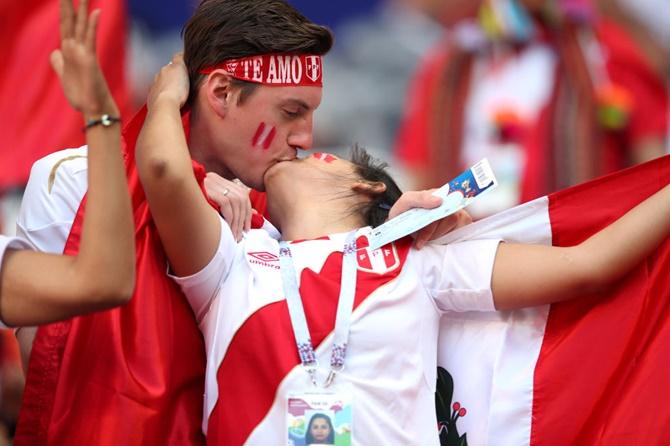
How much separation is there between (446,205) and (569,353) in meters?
0.48

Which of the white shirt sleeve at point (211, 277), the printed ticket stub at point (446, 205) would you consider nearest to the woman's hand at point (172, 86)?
the white shirt sleeve at point (211, 277)

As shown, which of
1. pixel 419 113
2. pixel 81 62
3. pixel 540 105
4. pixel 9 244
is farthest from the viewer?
pixel 419 113

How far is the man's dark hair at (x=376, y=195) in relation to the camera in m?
3.02

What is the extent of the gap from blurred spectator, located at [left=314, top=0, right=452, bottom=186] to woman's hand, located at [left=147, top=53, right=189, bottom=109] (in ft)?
14.6

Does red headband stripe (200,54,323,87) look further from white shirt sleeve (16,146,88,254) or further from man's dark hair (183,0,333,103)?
white shirt sleeve (16,146,88,254)

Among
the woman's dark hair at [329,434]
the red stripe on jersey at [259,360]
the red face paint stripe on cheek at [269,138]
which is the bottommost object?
the woman's dark hair at [329,434]

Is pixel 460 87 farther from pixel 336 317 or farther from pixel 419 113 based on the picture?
pixel 336 317

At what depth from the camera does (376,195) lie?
3.05m

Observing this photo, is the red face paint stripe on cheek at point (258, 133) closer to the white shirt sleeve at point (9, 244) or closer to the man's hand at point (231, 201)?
the man's hand at point (231, 201)

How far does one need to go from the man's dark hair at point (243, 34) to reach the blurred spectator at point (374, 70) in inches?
172

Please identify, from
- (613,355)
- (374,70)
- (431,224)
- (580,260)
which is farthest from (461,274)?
(374,70)

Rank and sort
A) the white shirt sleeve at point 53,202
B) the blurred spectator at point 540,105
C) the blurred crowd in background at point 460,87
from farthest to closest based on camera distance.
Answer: the blurred spectator at point 540,105 < the blurred crowd in background at point 460,87 < the white shirt sleeve at point 53,202

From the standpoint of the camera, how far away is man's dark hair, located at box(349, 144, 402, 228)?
9.92 ft

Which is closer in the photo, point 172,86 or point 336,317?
point 336,317
